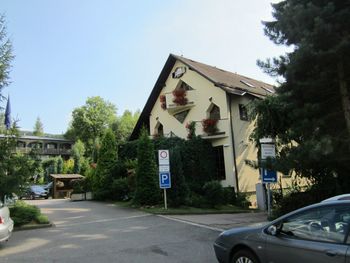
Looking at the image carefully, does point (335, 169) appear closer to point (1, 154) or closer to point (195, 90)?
point (1, 154)

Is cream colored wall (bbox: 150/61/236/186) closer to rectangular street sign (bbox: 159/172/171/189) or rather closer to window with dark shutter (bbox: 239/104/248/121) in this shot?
window with dark shutter (bbox: 239/104/248/121)

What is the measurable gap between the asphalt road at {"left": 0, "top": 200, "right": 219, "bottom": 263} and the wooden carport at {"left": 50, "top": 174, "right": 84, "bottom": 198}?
20144mm

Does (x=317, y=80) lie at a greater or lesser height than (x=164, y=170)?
greater

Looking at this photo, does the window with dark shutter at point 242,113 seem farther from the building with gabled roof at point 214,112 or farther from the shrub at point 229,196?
the shrub at point 229,196

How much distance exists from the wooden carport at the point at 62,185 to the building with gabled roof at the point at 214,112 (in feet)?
35.9

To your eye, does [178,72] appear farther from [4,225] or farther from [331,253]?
[331,253]

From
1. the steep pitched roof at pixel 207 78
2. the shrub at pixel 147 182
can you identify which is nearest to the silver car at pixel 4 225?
the shrub at pixel 147 182

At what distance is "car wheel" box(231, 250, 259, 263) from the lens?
6.09 m

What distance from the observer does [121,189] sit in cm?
2216

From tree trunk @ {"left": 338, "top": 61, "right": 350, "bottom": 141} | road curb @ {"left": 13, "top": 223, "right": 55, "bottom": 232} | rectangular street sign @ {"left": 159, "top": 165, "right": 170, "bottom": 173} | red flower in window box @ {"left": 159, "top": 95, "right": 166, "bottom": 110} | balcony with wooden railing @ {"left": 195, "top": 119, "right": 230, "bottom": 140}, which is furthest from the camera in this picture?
red flower in window box @ {"left": 159, "top": 95, "right": 166, "bottom": 110}

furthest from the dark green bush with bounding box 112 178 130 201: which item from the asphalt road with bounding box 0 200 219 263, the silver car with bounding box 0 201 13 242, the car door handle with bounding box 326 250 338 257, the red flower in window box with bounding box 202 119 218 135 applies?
the car door handle with bounding box 326 250 338 257

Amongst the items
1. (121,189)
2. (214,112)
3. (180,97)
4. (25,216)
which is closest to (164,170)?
(121,189)

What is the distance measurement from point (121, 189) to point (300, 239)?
57.3ft

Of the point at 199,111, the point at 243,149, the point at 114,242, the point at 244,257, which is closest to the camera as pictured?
the point at 244,257
